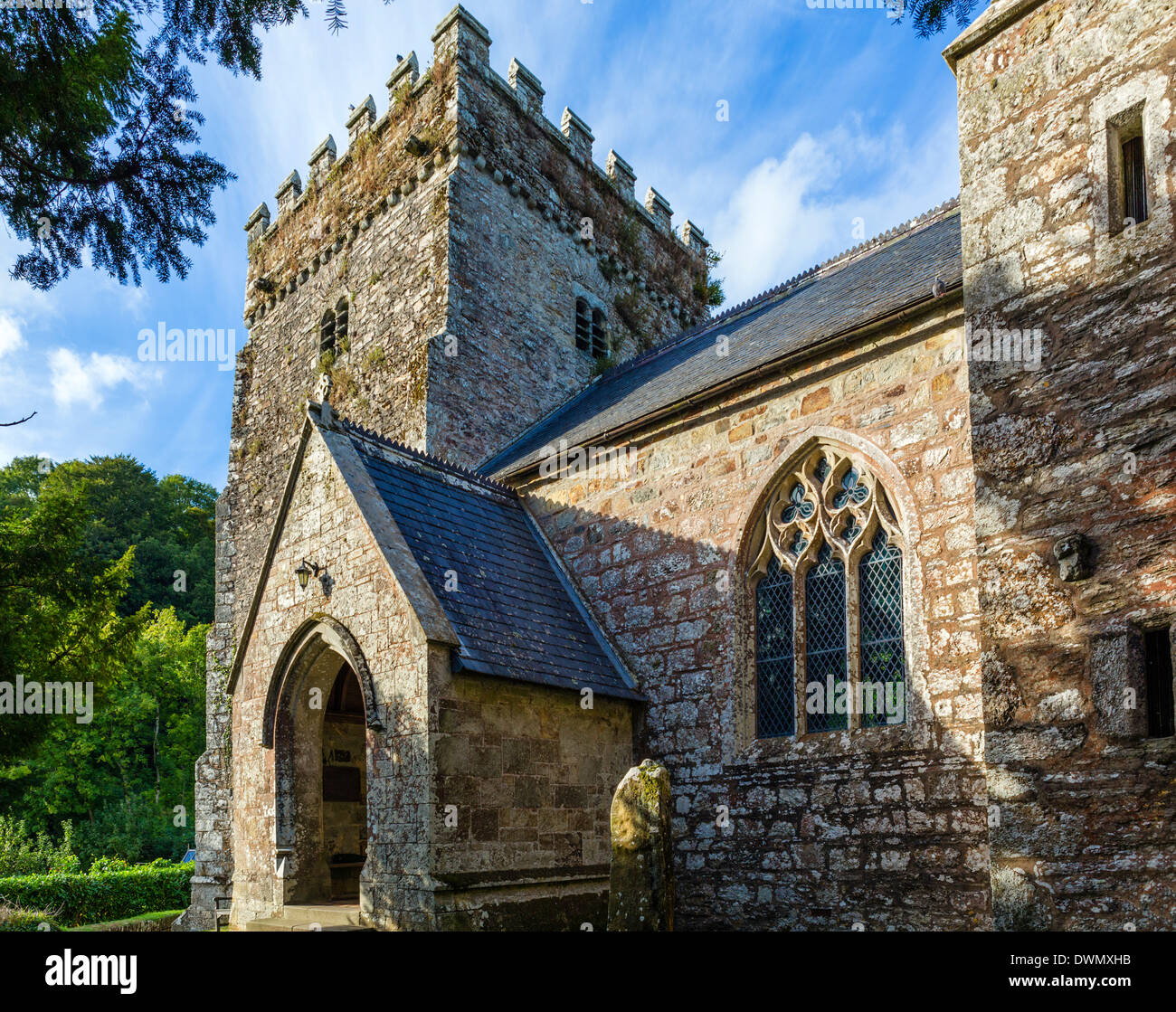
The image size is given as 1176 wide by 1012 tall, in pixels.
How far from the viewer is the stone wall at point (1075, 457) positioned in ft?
14.3

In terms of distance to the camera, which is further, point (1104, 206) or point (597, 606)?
point (597, 606)

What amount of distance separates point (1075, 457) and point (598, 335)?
48.9 ft

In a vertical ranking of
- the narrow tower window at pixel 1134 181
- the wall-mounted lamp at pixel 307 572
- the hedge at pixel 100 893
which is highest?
the narrow tower window at pixel 1134 181

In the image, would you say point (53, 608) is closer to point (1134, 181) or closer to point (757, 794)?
point (757, 794)

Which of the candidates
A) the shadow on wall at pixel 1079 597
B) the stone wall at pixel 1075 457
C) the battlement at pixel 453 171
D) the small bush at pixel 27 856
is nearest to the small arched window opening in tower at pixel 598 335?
the battlement at pixel 453 171

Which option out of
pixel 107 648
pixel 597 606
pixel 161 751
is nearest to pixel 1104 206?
pixel 597 606

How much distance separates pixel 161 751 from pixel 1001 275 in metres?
35.1

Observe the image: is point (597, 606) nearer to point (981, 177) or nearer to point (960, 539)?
point (960, 539)

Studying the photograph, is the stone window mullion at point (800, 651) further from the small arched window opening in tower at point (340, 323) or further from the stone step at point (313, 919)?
the small arched window opening in tower at point (340, 323)

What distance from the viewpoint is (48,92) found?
18.6ft

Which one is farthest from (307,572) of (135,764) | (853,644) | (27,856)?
(135,764)

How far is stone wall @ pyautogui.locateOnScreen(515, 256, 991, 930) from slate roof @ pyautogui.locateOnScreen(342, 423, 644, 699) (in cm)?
51

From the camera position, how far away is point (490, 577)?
10.4m

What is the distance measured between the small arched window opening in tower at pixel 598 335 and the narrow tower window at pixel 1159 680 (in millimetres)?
15159
